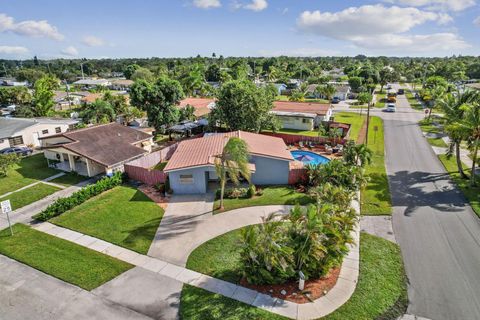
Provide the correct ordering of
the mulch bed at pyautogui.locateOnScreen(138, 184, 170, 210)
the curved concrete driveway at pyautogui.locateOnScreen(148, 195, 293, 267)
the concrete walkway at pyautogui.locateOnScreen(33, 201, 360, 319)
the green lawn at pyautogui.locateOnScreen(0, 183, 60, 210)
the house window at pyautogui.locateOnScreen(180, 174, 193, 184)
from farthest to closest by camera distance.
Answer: the house window at pyautogui.locateOnScreen(180, 174, 193, 184), the green lawn at pyautogui.locateOnScreen(0, 183, 60, 210), the mulch bed at pyautogui.locateOnScreen(138, 184, 170, 210), the curved concrete driveway at pyautogui.locateOnScreen(148, 195, 293, 267), the concrete walkway at pyautogui.locateOnScreen(33, 201, 360, 319)

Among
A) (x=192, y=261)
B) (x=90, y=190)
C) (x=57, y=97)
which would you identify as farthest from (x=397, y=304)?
(x=57, y=97)

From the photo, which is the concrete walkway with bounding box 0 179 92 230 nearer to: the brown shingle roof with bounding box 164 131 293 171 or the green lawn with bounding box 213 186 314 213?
the brown shingle roof with bounding box 164 131 293 171

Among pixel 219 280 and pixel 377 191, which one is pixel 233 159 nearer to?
pixel 219 280

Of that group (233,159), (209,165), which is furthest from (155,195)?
(233,159)

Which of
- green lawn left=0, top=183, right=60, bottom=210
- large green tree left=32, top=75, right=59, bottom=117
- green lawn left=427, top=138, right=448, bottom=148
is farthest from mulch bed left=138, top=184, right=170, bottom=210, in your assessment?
large green tree left=32, top=75, right=59, bottom=117

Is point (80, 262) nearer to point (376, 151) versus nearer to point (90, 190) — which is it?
point (90, 190)
